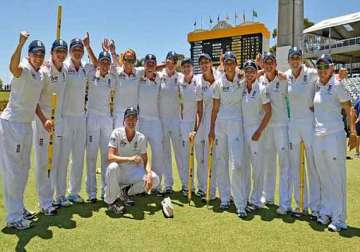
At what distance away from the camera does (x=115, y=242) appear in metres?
5.15

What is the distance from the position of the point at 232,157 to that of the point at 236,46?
32180 millimetres

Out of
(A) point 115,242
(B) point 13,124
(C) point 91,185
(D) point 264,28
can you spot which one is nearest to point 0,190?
(C) point 91,185

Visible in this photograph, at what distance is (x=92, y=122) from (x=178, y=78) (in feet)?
6.37

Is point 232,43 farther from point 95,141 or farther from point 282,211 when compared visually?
point 282,211

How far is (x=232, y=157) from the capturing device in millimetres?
6488

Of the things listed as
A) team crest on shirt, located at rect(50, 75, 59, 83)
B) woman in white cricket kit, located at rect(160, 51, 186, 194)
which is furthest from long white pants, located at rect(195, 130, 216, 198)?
Answer: team crest on shirt, located at rect(50, 75, 59, 83)

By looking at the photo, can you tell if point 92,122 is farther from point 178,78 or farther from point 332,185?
point 332,185

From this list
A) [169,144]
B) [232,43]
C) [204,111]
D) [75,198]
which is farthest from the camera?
[232,43]

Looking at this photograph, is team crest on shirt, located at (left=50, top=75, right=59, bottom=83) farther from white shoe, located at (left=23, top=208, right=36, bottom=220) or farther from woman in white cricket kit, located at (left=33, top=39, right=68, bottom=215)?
white shoe, located at (left=23, top=208, right=36, bottom=220)

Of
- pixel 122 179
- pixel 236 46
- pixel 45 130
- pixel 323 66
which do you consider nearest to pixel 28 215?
pixel 45 130

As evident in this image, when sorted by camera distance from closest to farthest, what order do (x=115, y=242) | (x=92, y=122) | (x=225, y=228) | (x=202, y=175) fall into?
1. (x=115, y=242)
2. (x=225, y=228)
3. (x=92, y=122)
4. (x=202, y=175)

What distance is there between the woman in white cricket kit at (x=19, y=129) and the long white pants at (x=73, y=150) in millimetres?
968

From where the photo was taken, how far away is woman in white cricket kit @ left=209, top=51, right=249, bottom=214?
21.3ft

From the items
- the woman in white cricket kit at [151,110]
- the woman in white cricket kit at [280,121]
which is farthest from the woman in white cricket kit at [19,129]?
the woman in white cricket kit at [280,121]
